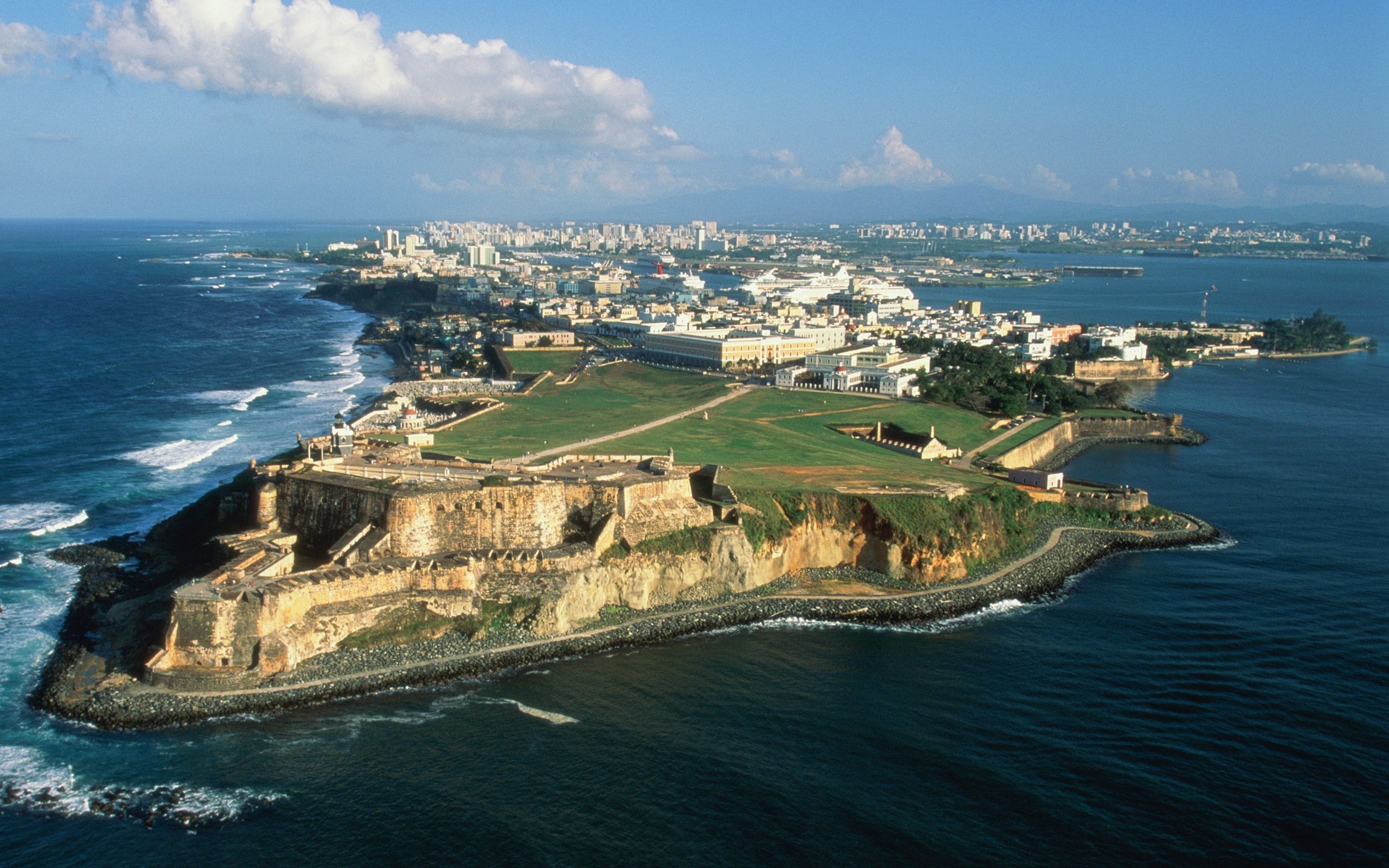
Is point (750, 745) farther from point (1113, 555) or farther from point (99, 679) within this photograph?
point (1113, 555)

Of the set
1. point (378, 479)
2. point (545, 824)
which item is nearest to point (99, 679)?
point (378, 479)

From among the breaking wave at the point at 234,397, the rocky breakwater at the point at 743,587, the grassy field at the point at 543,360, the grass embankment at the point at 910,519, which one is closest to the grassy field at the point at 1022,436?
the rocky breakwater at the point at 743,587

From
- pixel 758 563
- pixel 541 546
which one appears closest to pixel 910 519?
pixel 758 563

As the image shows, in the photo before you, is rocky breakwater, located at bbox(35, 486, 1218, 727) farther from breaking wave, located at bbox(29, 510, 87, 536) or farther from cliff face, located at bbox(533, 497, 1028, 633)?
breaking wave, located at bbox(29, 510, 87, 536)

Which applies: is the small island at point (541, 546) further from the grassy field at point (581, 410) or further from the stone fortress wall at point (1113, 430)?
the stone fortress wall at point (1113, 430)

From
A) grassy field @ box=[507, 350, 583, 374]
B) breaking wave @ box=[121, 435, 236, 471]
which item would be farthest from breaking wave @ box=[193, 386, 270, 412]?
grassy field @ box=[507, 350, 583, 374]

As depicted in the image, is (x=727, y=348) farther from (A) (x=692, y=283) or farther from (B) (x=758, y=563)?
(A) (x=692, y=283)
